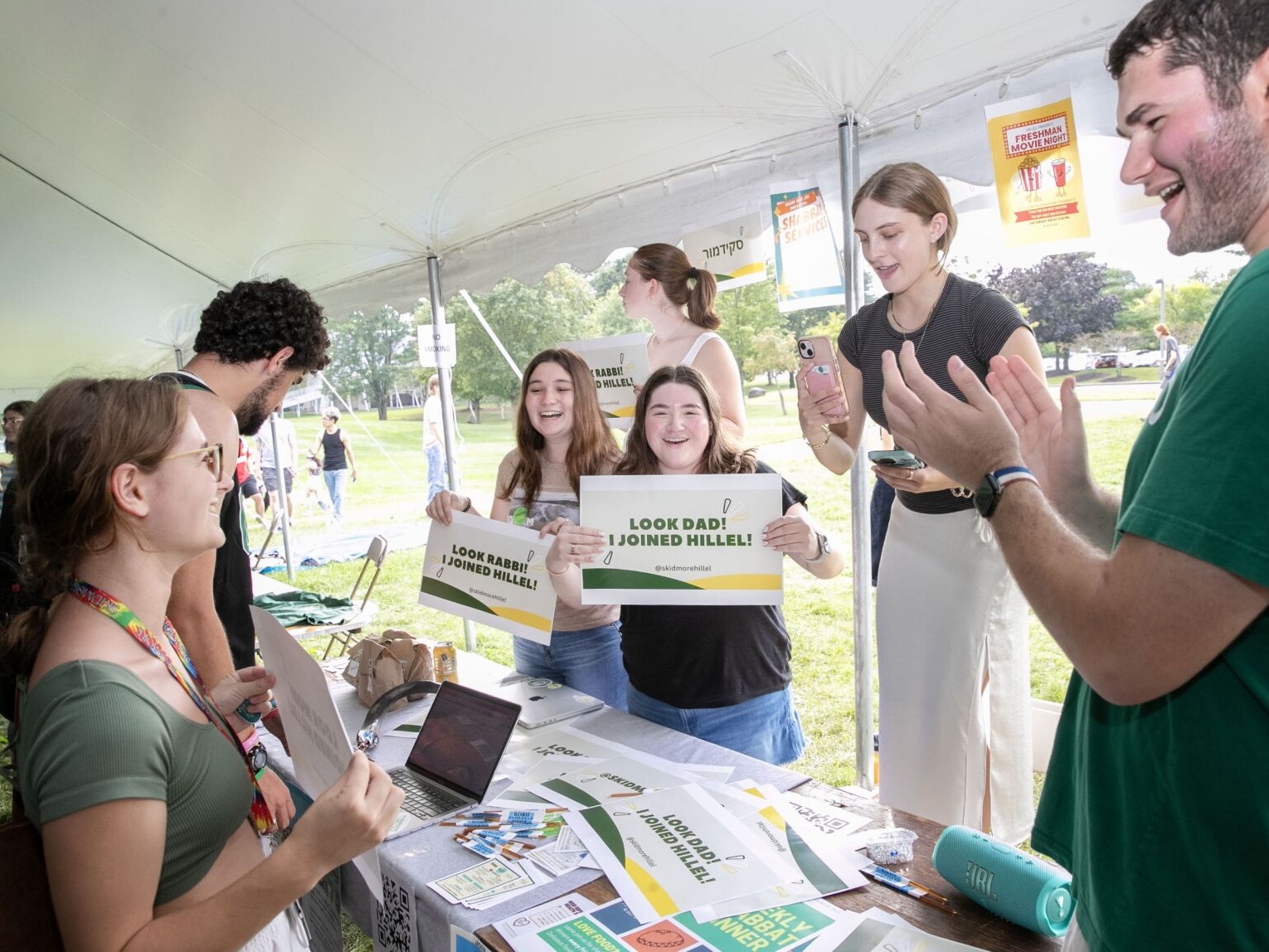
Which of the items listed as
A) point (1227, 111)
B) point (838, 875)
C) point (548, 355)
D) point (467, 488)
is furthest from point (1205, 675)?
point (467, 488)

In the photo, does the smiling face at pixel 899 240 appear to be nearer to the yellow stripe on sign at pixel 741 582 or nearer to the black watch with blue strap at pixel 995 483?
the yellow stripe on sign at pixel 741 582

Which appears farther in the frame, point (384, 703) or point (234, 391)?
point (234, 391)

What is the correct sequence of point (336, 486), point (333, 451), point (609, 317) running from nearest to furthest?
point (333, 451)
point (336, 486)
point (609, 317)

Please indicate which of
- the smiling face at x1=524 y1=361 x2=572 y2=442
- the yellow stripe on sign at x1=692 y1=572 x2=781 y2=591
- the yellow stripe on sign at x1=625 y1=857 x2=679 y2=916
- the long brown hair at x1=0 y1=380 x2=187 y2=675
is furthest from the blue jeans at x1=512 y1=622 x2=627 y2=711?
the long brown hair at x1=0 y1=380 x2=187 y2=675

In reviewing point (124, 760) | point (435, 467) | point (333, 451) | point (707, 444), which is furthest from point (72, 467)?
point (435, 467)

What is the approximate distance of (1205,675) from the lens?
843mm

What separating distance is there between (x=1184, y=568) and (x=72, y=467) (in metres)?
1.44

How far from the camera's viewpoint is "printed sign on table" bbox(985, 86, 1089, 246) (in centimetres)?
245

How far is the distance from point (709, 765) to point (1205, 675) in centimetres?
124

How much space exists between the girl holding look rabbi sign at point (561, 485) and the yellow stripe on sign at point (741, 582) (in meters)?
0.60

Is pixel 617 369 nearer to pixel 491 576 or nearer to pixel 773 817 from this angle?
pixel 491 576

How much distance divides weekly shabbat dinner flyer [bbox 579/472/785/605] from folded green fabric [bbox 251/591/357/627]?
125 inches

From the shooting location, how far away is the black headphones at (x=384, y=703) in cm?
220

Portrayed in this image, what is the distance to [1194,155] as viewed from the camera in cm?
87
